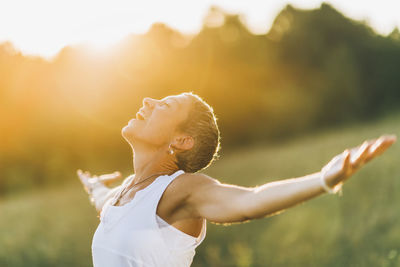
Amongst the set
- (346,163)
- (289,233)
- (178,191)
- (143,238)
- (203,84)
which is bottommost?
(289,233)

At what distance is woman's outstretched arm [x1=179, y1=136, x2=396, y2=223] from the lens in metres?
1.71

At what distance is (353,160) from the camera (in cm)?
171

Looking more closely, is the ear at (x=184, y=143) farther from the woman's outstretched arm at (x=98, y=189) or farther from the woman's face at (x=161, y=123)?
the woman's outstretched arm at (x=98, y=189)

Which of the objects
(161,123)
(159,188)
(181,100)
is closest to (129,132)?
(161,123)

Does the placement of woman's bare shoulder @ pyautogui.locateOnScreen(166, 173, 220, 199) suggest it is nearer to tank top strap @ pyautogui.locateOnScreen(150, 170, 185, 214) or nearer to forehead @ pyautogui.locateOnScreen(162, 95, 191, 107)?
tank top strap @ pyautogui.locateOnScreen(150, 170, 185, 214)

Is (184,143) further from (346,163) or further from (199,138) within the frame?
(346,163)

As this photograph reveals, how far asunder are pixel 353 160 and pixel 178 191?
0.80m

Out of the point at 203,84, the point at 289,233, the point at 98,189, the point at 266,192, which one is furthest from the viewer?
the point at 203,84

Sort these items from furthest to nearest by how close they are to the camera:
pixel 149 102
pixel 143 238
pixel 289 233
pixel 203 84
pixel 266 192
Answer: pixel 203 84
pixel 289 233
pixel 149 102
pixel 143 238
pixel 266 192

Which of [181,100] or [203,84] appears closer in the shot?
[181,100]

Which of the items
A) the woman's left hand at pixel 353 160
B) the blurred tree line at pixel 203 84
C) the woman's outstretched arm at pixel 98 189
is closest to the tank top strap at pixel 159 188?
the woman's left hand at pixel 353 160

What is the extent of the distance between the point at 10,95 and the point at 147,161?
1960 centimetres

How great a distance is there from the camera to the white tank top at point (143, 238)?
2.20m

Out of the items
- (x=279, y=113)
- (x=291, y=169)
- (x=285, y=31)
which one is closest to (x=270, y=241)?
(x=291, y=169)
